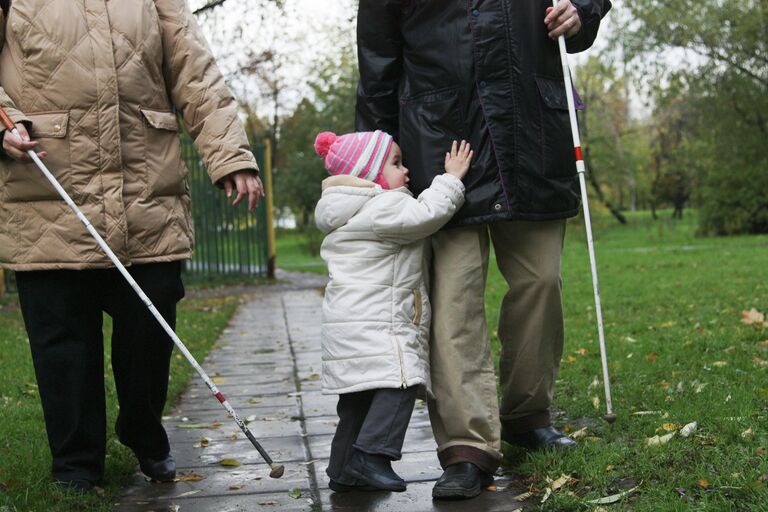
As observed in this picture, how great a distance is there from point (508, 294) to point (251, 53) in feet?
45.2

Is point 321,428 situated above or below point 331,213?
below

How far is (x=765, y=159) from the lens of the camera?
24.5 m

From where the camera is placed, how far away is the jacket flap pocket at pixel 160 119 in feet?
11.5

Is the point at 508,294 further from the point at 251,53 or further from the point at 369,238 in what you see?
the point at 251,53

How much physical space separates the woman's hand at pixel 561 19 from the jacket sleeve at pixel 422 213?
2.17ft

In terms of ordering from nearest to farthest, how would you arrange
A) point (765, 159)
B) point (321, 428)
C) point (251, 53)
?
point (321, 428) → point (251, 53) → point (765, 159)

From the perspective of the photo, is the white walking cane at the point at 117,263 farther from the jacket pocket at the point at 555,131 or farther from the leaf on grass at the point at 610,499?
the jacket pocket at the point at 555,131

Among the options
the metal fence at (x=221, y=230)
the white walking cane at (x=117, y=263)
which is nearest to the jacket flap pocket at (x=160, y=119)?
the white walking cane at (x=117, y=263)

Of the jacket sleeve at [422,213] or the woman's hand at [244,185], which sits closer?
the jacket sleeve at [422,213]

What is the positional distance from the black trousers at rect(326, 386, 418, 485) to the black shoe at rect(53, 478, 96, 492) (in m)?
0.88

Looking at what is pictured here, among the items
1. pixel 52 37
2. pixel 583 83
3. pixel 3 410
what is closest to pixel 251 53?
pixel 3 410

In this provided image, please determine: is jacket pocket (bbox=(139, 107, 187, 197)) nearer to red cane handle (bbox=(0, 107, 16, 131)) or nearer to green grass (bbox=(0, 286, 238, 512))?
red cane handle (bbox=(0, 107, 16, 131))

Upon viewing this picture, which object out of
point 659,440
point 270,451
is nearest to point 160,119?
point 270,451

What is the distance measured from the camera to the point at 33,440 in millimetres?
4277
